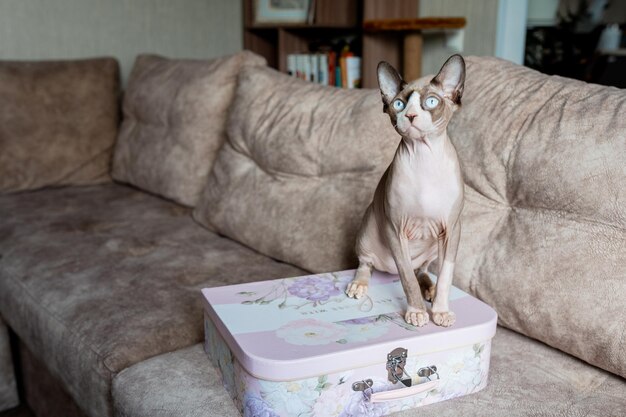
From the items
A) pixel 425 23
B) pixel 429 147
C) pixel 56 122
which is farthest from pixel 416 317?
pixel 56 122

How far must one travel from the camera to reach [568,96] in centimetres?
120

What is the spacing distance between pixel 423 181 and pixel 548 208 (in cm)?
35

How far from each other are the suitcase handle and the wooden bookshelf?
5.66ft

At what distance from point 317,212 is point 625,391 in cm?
80

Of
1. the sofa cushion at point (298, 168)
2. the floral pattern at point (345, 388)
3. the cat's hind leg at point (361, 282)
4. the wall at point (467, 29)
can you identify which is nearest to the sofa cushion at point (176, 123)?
the sofa cushion at point (298, 168)

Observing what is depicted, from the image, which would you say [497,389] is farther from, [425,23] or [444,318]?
[425,23]

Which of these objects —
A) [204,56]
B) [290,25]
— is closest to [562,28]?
[290,25]

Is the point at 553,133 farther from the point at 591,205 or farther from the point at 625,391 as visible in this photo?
the point at 625,391

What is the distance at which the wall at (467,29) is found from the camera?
2.59 meters

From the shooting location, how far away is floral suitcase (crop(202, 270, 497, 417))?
2.91 ft

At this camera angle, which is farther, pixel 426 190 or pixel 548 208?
pixel 548 208

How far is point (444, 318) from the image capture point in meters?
0.98

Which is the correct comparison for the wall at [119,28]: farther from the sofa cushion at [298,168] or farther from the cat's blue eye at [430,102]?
the cat's blue eye at [430,102]

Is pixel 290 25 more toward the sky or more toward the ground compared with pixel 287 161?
more toward the sky
